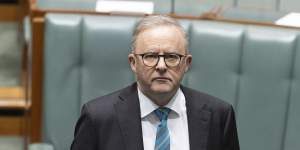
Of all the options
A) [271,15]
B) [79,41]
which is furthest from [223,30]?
[79,41]

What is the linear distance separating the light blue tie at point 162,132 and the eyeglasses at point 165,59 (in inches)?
3.0

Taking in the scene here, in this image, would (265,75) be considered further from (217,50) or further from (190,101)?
(190,101)

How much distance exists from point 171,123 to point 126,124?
0.06 m

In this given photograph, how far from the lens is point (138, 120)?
3.00 ft

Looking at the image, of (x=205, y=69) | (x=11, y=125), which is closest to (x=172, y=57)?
(x=205, y=69)

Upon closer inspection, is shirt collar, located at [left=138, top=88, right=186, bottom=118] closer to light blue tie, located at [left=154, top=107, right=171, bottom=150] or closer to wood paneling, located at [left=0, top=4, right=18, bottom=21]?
light blue tie, located at [left=154, top=107, right=171, bottom=150]

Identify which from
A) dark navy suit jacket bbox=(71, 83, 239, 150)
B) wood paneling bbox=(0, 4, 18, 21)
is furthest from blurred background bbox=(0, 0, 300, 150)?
dark navy suit jacket bbox=(71, 83, 239, 150)

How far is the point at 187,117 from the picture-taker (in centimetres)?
93

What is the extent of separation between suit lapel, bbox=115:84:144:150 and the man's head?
5cm

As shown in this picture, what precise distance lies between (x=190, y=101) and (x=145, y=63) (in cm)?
11

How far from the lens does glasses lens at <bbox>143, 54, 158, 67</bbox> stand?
867 millimetres

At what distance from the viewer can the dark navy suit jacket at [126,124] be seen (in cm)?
91

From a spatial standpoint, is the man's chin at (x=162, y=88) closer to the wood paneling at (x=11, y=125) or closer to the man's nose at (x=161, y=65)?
the man's nose at (x=161, y=65)

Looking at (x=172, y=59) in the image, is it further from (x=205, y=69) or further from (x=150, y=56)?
(x=205, y=69)
